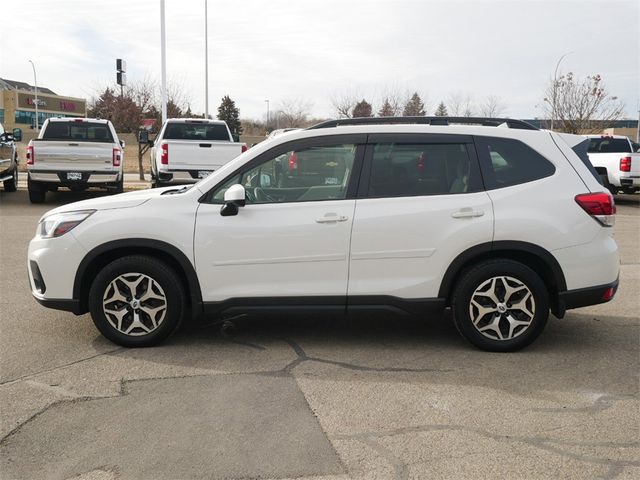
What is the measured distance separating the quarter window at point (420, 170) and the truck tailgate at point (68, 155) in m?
11.3

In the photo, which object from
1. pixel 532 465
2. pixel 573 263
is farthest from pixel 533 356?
pixel 532 465

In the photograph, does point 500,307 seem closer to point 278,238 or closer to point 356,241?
point 356,241

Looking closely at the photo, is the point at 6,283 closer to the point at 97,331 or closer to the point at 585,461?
the point at 97,331

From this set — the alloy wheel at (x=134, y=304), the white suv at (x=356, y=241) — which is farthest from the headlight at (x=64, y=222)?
the alloy wheel at (x=134, y=304)

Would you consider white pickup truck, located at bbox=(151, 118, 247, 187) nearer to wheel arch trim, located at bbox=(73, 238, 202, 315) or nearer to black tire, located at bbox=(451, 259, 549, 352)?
wheel arch trim, located at bbox=(73, 238, 202, 315)

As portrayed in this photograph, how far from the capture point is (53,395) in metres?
3.91

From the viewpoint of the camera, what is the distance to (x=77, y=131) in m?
16.0

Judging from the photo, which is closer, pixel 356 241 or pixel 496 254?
pixel 356 241

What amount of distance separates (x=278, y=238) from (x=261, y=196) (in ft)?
1.22

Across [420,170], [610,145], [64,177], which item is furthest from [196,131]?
[610,145]

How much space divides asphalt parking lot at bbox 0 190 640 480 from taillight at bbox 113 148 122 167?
9560 millimetres

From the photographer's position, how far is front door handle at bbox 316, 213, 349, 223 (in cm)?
462

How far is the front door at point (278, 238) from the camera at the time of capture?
15.2ft

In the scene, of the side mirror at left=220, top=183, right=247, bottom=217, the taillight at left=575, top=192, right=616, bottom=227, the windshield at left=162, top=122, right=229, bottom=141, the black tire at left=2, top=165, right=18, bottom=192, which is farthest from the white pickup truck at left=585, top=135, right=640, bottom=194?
the black tire at left=2, top=165, right=18, bottom=192
